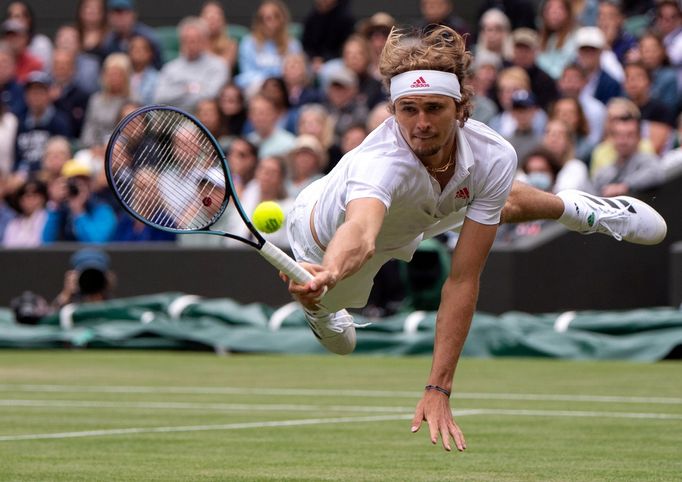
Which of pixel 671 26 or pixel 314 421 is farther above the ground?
pixel 671 26

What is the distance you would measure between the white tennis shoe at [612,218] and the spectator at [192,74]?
9817 millimetres

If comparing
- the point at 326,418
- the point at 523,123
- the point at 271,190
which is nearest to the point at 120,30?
the point at 271,190

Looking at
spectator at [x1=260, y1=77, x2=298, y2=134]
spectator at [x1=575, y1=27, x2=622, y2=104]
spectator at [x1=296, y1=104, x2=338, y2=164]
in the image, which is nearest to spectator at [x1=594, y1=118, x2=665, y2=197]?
spectator at [x1=575, y1=27, x2=622, y2=104]

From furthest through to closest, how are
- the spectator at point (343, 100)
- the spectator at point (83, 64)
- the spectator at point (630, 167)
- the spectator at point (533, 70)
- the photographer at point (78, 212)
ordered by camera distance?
the spectator at point (83, 64), the photographer at point (78, 212), the spectator at point (343, 100), the spectator at point (533, 70), the spectator at point (630, 167)

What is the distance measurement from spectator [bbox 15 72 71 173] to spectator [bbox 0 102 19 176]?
8 cm

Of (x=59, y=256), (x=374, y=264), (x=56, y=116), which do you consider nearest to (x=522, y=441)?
(x=374, y=264)

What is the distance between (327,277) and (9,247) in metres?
12.2

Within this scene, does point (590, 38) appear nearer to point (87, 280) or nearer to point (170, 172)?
point (87, 280)

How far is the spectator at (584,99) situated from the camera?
15.2m

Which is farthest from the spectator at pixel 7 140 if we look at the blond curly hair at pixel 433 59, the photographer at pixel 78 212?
the blond curly hair at pixel 433 59

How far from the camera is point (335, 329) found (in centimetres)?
764

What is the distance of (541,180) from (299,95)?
4020 mm

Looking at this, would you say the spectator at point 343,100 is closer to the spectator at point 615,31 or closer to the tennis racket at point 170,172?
the spectator at point 615,31

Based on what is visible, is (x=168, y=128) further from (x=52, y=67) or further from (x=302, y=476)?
(x=52, y=67)
